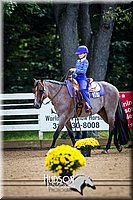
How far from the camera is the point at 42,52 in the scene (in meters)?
16.9

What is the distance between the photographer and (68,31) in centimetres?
1268

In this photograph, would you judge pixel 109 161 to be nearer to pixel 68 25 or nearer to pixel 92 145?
A: pixel 92 145

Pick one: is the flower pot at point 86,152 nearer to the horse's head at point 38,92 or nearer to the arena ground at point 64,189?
the arena ground at point 64,189

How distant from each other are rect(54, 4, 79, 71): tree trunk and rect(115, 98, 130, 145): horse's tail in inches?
93.1

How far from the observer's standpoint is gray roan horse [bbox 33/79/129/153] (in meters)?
10.2

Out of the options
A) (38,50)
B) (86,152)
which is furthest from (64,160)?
(38,50)

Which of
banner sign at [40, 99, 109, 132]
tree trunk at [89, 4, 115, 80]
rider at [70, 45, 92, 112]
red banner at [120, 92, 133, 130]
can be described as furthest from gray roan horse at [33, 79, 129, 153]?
tree trunk at [89, 4, 115, 80]

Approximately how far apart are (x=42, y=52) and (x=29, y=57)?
55 cm

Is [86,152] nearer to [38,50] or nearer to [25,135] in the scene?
[25,135]

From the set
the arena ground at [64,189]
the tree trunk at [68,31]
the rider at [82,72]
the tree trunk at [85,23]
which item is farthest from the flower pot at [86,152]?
the tree trunk at [85,23]

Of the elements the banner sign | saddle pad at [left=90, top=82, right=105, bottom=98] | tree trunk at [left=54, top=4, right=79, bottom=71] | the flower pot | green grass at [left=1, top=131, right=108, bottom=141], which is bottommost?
green grass at [left=1, top=131, right=108, bottom=141]

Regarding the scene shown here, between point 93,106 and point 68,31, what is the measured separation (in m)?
2.84

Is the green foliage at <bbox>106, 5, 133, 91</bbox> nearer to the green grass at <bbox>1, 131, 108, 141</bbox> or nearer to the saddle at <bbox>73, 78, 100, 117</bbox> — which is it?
the green grass at <bbox>1, 131, 108, 141</bbox>

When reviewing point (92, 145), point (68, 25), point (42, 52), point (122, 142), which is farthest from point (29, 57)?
point (92, 145)
